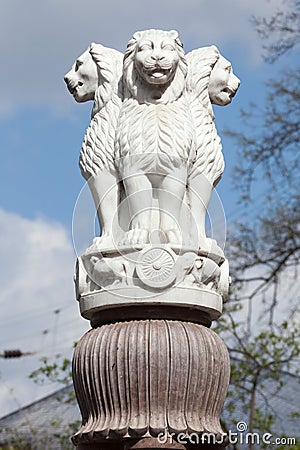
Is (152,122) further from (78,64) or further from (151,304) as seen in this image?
(151,304)

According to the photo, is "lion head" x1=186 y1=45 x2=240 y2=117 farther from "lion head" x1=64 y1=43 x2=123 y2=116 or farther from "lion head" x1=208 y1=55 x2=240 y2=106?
"lion head" x1=64 y1=43 x2=123 y2=116

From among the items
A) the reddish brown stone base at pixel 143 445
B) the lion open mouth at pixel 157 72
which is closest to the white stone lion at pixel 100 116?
the lion open mouth at pixel 157 72

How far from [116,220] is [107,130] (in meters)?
0.48

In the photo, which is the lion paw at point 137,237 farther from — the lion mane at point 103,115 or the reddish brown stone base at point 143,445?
the reddish brown stone base at point 143,445

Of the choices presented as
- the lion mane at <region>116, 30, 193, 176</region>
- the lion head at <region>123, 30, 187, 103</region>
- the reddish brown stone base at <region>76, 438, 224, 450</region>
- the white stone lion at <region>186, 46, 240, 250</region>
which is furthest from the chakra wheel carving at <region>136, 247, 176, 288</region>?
the lion head at <region>123, 30, 187, 103</region>

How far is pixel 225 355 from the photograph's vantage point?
4.68 metres

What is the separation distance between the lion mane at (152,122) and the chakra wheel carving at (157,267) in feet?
1.57

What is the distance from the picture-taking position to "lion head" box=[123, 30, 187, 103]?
15.8 feet

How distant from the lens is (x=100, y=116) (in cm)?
505

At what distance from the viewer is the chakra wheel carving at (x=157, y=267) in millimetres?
4527

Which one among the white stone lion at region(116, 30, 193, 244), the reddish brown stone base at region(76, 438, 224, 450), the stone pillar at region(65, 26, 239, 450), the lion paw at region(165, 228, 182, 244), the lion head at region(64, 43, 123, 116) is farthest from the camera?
the lion head at region(64, 43, 123, 116)

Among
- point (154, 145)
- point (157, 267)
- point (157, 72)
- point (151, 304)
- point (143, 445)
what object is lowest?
point (143, 445)

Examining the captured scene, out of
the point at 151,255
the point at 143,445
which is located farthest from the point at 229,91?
the point at 143,445

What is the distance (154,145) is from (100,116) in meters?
0.42
